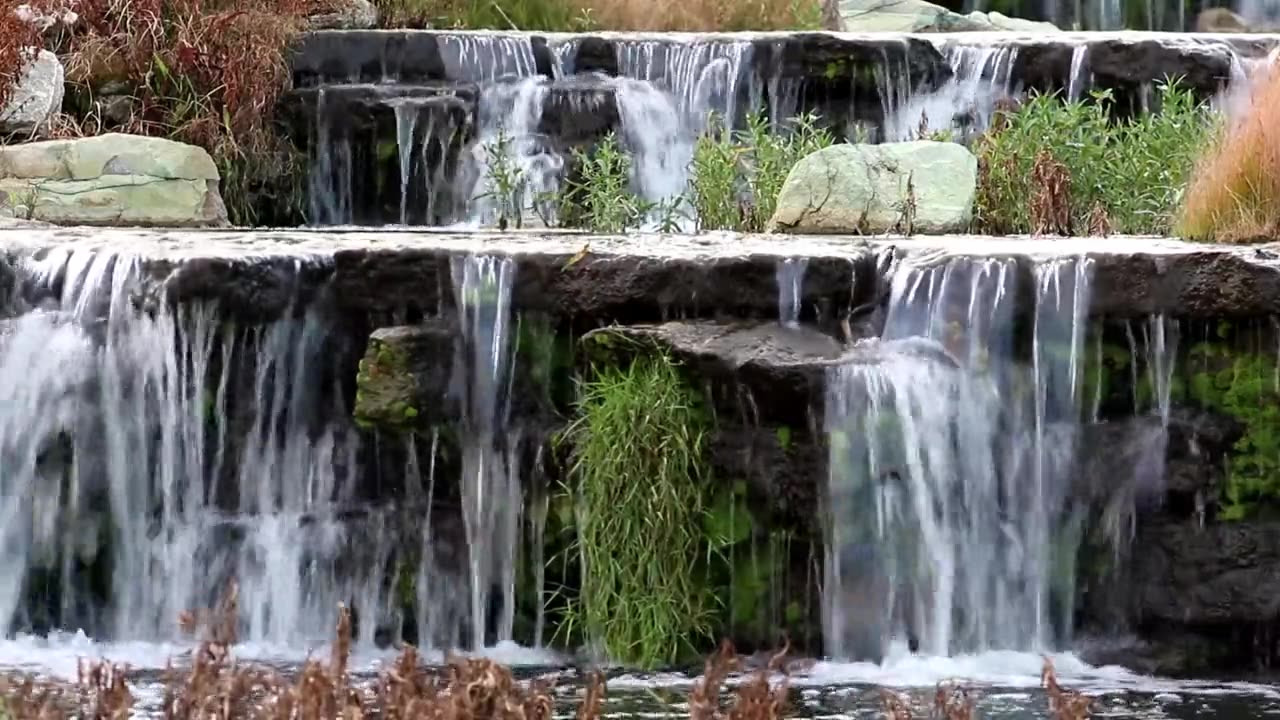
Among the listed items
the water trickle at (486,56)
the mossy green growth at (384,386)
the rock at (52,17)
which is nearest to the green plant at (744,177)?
the water trickle at (486,56)

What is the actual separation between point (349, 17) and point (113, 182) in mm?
2771

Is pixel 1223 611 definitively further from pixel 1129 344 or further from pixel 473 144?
pixel 473 144

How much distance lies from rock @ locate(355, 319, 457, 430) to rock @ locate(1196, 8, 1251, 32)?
11.3 metres

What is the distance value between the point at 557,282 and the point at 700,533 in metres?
1.05

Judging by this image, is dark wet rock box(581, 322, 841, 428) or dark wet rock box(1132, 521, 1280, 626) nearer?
dark wet rock box(581, 322, 841, 428)

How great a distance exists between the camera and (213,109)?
452 inches

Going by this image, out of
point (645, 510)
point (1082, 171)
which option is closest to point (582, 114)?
point (1082, 171)

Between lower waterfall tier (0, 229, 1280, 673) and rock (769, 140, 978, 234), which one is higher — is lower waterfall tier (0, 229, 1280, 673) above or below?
below

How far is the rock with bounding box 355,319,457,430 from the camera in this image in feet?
24.0

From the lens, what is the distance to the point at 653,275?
740 cm

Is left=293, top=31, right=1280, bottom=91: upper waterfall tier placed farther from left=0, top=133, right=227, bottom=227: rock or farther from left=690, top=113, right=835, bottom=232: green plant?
left=0, top=133, right=227, bottom=227: rock

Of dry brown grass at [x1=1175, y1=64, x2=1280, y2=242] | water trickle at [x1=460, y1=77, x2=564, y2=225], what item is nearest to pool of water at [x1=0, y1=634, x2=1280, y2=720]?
dry brown grass at [x1=1175, y1=64, x2=1280, y2=242]

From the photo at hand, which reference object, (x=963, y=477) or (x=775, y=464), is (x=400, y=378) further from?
(x=963, y=477)

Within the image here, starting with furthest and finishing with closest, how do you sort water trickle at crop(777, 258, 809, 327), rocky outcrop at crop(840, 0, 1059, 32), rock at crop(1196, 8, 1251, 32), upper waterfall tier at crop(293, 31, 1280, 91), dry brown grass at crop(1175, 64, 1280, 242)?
rock at crop(1196, 8, 1251, 32) → rocky outcrop at crop(840, 0, 1059, 32) → upper waterfall tier at crop(293, 31, 1280, 91) → dry brown grass at crop(1175, 64, 1280, 242) → water trickle at crop(777, 258, 809, 327)
